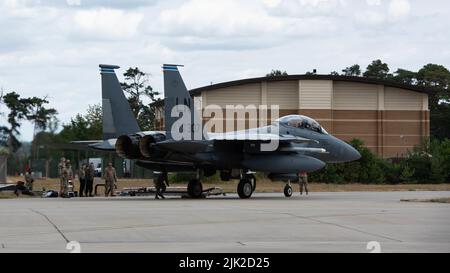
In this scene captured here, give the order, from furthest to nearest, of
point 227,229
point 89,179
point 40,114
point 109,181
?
point 40,114 → point 109,181 → point 89,179 → point 227,229

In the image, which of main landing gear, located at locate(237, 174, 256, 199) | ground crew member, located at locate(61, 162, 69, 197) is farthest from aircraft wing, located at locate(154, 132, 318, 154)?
ground crew member, located at locate(61, 162, 69, 197)

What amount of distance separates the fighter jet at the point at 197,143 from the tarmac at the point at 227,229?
5.97 m

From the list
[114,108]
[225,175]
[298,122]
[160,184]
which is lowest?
[160,184]

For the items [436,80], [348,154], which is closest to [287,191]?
[348,154]

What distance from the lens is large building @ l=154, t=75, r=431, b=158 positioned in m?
71.2

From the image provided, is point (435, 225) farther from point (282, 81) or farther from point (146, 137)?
point (282, 81)

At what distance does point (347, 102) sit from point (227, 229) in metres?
57.4

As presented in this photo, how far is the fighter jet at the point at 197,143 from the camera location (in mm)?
29031

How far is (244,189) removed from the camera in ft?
103

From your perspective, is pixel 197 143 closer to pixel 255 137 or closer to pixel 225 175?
pixel 255 137

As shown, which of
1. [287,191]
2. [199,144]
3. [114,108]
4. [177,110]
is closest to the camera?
[177,110]

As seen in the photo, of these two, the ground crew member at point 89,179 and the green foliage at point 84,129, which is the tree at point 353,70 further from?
the ground crew member at point 89,179

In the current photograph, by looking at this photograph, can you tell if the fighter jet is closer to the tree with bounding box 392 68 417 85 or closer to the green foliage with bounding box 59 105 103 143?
the green foliage with bounding box 59 105 103 143
